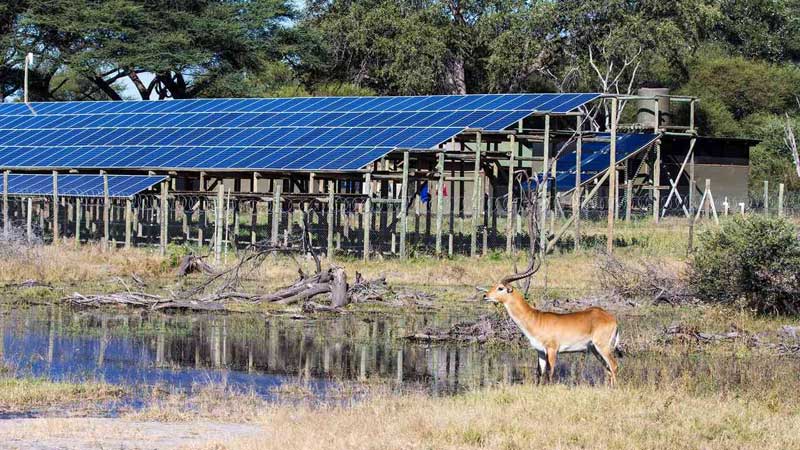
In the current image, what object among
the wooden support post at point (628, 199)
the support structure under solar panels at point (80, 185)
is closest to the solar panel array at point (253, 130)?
the support structure under solar panels at point (80, 185)

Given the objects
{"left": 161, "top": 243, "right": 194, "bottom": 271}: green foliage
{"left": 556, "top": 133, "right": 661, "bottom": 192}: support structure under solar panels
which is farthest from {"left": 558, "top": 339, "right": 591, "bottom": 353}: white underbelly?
{"left": 556, "top": 133, "right": 661, "bottom": 192}: support structure under solar panels

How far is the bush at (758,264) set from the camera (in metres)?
21.3

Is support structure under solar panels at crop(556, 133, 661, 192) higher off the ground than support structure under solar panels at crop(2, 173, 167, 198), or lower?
higher

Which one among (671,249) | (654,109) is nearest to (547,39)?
(654,109)

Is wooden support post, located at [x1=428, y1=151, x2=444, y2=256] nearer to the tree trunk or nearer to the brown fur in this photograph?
the tree trunk

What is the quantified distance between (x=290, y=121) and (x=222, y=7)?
26.5 metres

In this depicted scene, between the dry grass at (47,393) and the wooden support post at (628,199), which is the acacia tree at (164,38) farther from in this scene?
the dry grass at (47,393)

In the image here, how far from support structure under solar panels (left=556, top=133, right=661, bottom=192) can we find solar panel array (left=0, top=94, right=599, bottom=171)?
4250 mm

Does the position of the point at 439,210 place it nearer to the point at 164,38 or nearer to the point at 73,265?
the point at 73,265

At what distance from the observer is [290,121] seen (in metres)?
38.6

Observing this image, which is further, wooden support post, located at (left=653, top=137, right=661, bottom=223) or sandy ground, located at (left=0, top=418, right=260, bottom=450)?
wooden support post, located at (left=653, top=137, right=661, bottom=223)

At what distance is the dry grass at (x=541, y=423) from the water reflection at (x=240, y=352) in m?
2.11

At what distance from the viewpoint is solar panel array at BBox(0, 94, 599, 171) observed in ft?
110

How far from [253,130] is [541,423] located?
27352 mm
